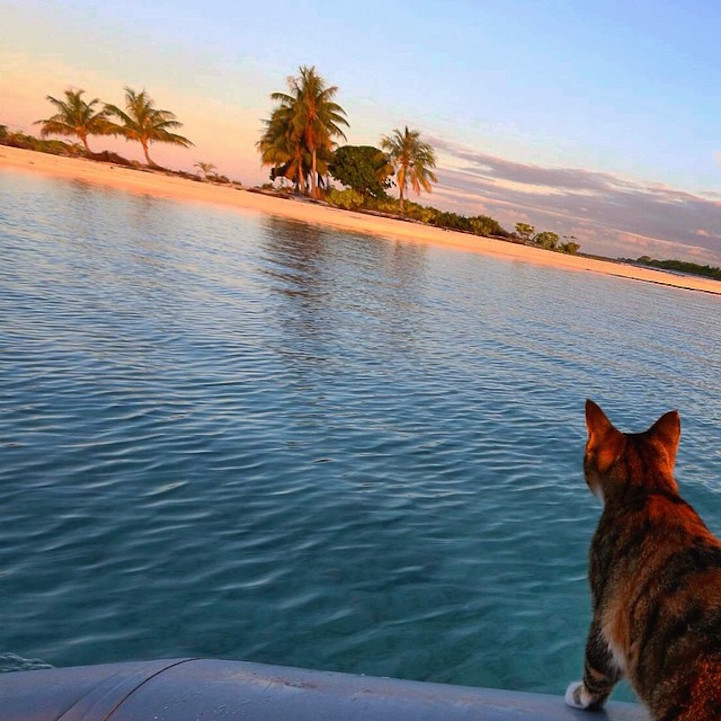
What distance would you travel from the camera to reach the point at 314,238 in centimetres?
4516

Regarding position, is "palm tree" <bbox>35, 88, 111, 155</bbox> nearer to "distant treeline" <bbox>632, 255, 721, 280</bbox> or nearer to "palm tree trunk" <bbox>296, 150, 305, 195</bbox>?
"palm tree trunk" <bbox>296, 150, 305, 195</bbox>

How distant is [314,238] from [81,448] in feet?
125

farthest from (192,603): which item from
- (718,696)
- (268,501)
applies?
(718,696)

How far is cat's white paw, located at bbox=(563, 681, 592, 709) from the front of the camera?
3453mm

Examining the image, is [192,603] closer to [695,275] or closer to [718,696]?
[718,696]

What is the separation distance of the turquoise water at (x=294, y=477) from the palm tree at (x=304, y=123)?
67952 millimetres

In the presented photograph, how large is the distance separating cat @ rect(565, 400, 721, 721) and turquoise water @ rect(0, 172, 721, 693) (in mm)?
1973

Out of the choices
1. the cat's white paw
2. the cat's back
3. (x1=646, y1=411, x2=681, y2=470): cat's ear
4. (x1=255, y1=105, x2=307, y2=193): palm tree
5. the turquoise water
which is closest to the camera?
the cat's back

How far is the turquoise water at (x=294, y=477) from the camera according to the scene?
5.30 metres

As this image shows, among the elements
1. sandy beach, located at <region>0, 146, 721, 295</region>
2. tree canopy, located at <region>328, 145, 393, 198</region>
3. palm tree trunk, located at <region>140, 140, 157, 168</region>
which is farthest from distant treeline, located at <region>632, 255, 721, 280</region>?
palm tree trunk, located at <region>140, 140, 157, 168</region>

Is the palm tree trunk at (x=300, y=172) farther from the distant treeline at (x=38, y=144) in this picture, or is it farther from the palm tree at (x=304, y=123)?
the distant treeline at (x=38, y=144)

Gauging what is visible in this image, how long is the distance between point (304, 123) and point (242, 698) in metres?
86.7

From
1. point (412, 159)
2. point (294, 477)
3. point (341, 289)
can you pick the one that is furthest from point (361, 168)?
point (294, 477)

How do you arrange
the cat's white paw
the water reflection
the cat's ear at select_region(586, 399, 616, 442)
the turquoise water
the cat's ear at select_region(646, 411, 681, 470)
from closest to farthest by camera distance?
1. the cat's white paw
2. the cat's ear at select_region(586, 399, 616, 442)
3. the cat's ear at select_region(646, 411, 681, 470)
4. the turquoise water
5. the water reflection
